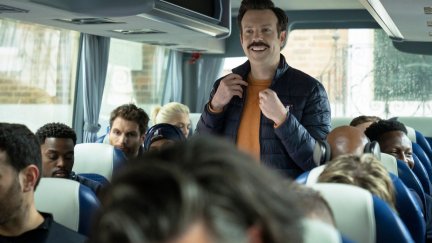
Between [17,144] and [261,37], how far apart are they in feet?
Answer: 4.36

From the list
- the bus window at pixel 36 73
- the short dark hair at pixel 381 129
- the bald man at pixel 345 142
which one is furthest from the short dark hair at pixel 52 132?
the short dark hair at pixel 381 129

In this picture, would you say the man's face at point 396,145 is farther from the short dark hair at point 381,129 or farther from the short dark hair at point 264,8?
the short dark hair at point 264,8

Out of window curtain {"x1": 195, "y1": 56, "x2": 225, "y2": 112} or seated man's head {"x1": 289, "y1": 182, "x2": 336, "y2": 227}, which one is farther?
window curtain {"x1": 195, "y1": 56, "x2": 225, "y2": 112}

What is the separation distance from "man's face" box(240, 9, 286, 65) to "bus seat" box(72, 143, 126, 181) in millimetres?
1737

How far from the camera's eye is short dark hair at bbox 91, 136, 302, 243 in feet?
1.81

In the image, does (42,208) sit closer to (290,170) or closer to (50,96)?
(290,170)

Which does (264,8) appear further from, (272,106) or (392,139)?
(392,139)

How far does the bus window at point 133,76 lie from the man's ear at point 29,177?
18.9 feet

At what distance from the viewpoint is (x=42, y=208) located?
9.55ft

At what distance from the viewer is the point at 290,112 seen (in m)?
3.49

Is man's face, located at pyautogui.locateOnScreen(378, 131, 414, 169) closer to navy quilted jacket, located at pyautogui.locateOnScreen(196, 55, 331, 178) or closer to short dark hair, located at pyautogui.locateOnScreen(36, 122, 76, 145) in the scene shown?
navy quilted jacket, located at pyautogui.locateOnScreen(196, 55, 331, 178)

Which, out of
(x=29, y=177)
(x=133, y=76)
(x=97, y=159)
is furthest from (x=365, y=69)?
(x=29, y=177)

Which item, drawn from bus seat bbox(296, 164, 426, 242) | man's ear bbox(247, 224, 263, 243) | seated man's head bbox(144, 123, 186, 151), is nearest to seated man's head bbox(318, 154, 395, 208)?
bus seat bbox(296, 164, 426, 242)

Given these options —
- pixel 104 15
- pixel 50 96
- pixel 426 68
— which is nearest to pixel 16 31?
pixel 50 96
